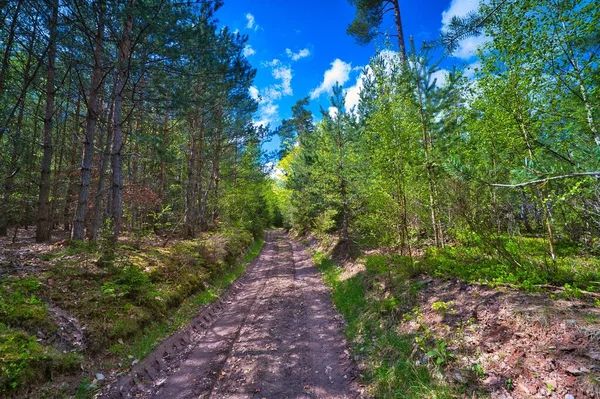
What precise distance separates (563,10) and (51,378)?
10726mm

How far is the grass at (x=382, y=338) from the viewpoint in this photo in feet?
12.1

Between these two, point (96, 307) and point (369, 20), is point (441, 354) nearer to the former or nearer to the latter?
point (96, 307)

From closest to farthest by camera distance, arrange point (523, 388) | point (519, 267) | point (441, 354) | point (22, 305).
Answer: point (523, 388) < point (441, 354) < point (22, 305) < point (519, 267)

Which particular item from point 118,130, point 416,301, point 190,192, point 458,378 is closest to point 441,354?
point 458,378

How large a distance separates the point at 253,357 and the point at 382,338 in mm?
2666

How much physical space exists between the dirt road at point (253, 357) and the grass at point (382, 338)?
36 centimetres

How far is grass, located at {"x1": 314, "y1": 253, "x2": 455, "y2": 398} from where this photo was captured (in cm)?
370

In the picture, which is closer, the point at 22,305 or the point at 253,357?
the point at 22,305

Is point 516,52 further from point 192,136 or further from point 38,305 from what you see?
point 192,136

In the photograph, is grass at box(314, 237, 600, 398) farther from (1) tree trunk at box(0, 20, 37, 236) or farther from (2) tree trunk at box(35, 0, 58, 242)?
(2) tree trunk at box(35, 0, 58, 242)

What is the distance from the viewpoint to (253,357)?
201 inches

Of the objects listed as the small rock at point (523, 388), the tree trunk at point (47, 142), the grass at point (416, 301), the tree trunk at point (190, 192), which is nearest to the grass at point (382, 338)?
the grass at point (416, 301)

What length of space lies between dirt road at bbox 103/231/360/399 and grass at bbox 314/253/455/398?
0.36 m

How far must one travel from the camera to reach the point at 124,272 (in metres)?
6.68
